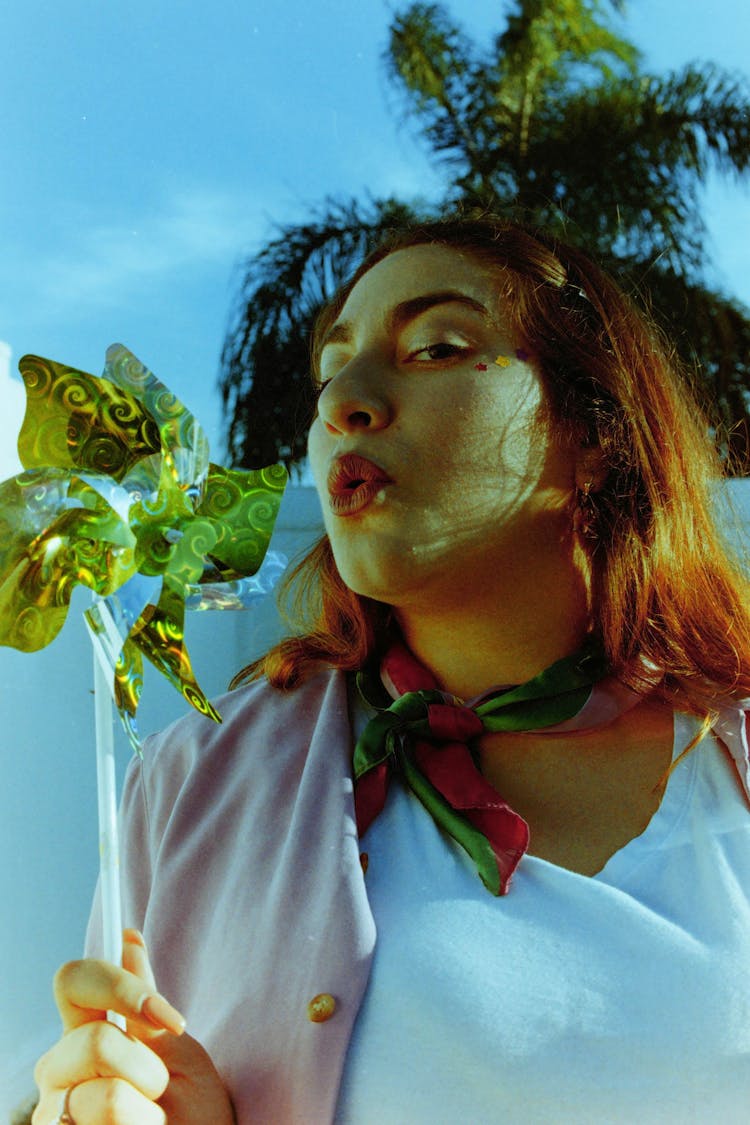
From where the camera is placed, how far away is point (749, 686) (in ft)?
3.17

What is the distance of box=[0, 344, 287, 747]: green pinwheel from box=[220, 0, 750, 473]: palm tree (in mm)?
631

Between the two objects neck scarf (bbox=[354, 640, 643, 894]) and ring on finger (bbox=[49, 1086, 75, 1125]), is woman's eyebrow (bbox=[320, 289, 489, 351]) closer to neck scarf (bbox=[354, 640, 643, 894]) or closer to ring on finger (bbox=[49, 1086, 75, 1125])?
neck scarf (bbox=[354, 640, 643, 894])

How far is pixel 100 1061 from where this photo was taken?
701mm

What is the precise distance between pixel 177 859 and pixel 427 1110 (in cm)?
28

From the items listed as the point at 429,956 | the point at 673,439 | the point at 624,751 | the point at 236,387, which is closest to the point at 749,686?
the point at 624,751

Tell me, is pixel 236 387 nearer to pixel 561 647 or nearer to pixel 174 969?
pixel 561 647

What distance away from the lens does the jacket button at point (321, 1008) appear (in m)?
0.76

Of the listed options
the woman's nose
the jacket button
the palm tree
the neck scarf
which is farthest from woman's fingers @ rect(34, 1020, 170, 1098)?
the palm tree

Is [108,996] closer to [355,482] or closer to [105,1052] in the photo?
[105,1052]

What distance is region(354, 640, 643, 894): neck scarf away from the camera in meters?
0.88

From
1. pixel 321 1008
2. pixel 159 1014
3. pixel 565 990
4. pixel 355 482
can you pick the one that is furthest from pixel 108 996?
pixel 355 482

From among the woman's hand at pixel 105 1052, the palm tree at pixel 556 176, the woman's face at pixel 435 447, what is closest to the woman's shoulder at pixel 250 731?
the woman's face at pixel 435 447

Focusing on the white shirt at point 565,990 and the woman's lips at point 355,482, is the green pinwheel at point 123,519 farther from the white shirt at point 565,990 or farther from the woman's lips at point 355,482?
the white shirt at point 565,990

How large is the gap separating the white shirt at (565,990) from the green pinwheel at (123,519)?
0.22 m
